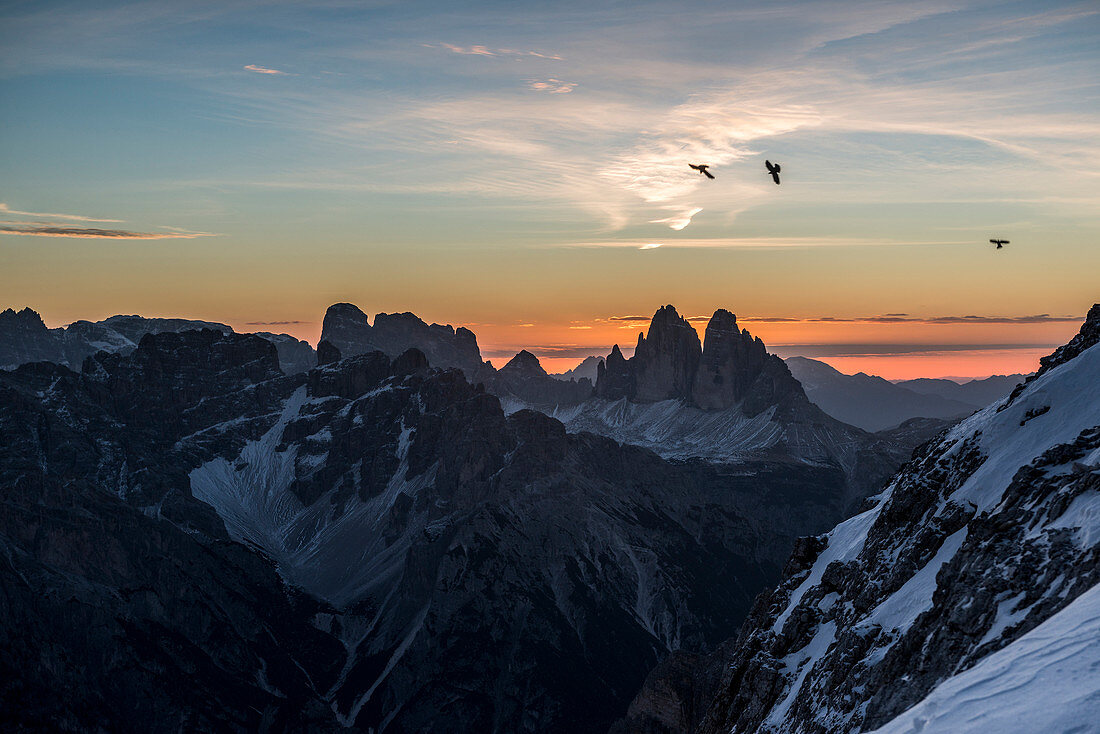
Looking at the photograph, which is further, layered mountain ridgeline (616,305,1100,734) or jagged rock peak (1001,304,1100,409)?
jagged rock peak (1001,304,1100,409)

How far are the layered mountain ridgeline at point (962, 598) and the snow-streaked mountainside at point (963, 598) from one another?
142mm

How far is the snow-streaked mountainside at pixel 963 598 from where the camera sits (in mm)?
53781

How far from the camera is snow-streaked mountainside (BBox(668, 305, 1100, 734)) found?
53.8 m

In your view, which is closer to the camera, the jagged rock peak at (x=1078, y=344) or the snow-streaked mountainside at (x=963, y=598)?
the snow-streaked mountainside at (x=963, y=598)

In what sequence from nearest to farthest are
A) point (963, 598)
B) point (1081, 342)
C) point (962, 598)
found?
point (963, 598) < point (962, 598) < point (1081, 342)

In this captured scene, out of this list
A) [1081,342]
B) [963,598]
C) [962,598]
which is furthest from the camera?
[1081,342]

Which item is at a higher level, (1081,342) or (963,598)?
(1081,342)

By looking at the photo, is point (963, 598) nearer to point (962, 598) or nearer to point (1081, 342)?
point (962, 598)

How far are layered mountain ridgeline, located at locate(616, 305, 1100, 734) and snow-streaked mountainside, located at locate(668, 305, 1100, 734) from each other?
0.14 metres

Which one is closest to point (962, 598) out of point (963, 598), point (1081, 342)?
point (963, 598)

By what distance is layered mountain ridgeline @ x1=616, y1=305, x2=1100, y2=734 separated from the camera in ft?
177

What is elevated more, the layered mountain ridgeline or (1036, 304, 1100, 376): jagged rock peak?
(1036, 304, 1100, 376): jagged rock peak

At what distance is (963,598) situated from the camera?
2933 inches

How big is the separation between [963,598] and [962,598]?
0.19 metres
